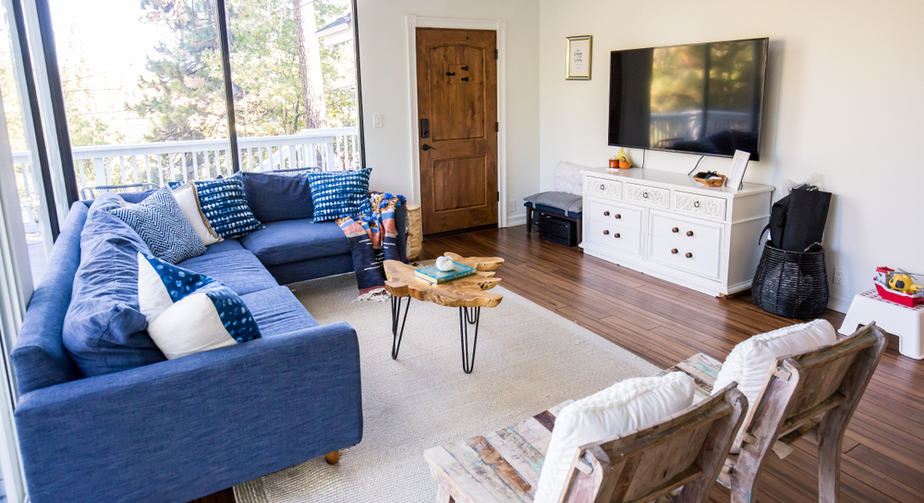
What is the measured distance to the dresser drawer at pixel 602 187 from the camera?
484 cm

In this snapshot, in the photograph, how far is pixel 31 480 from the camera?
5.72 ft

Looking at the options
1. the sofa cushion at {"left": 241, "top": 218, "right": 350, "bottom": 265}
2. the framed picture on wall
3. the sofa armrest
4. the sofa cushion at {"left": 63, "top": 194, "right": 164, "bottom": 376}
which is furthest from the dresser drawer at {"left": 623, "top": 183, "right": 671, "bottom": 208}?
the sofa cushion at {"left": 63, "top": 194, "right": 164, "bottom": 376}

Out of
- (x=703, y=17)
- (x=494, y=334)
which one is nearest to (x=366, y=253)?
(x=494, y=334)

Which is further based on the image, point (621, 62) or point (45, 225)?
point (621, 62)

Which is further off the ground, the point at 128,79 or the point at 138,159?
the point at 128,79

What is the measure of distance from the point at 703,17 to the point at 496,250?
2.45 m

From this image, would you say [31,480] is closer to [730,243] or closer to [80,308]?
[80,308]

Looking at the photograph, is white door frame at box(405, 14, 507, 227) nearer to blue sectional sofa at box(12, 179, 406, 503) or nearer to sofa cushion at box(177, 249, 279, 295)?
sofa cushion at box(177, 249, 279, 295)

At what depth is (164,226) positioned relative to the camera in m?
3.60

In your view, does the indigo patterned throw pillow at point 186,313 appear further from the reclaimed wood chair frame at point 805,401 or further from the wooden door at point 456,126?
the wooden door at point 456,126

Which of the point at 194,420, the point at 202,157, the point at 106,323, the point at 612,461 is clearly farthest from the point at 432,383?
the point at 202,157

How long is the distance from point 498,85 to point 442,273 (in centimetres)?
340

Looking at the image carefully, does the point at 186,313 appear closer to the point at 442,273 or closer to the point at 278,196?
the point at 442,273

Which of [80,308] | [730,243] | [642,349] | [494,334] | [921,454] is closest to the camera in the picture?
[80,308]
